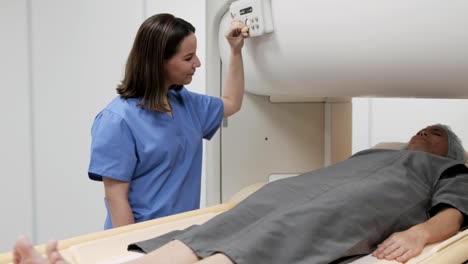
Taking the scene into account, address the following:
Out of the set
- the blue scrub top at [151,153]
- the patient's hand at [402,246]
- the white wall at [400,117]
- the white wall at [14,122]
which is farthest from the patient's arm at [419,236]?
the white wall at [14,122]

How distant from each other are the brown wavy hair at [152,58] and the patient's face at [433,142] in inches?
32.7

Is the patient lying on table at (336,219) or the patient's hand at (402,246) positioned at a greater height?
the patient lying on table at (336,219)

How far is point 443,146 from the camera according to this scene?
1.61 metres

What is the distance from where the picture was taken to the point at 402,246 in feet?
3.30

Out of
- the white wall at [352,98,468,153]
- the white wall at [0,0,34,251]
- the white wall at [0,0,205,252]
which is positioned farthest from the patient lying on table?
the white wall at [0,0,34,251]

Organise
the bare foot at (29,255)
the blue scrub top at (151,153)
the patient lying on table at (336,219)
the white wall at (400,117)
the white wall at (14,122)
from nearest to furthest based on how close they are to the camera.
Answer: the bare foot at (29,255) → the patient lying on table at (336,219) → the blue scrub top at (151,153) → the white wall at (400,117) → the white wall at (14,122)

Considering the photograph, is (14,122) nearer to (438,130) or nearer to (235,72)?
(235,72)

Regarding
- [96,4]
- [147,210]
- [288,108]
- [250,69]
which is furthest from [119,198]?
[96,4]

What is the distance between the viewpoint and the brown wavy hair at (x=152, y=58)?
1355 mm

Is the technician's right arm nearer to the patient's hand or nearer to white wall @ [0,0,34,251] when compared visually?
the patient's hand

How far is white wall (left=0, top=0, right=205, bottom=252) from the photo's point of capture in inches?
94.3

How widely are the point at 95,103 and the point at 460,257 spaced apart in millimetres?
1982

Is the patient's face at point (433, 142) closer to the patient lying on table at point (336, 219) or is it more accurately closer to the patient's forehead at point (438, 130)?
the patient's forehead at point (438, 130)

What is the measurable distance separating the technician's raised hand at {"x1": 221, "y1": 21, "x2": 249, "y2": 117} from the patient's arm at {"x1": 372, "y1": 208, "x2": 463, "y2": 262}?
69 cm
